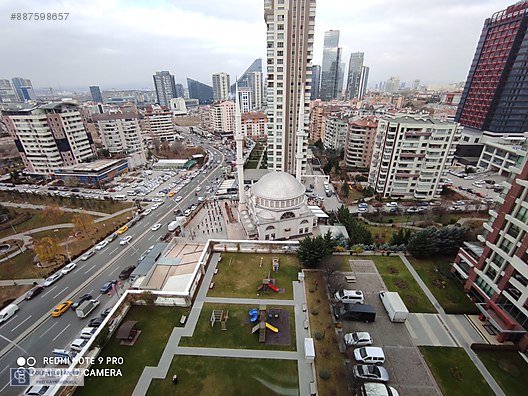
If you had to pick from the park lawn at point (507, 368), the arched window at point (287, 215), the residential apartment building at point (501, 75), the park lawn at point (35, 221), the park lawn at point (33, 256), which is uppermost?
the residential apartment building at point (501, 75)

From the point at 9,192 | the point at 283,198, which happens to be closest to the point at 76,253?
the point at 283,198

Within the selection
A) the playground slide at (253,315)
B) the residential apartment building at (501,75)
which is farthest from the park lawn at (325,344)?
the residential apartment building at (501,75)

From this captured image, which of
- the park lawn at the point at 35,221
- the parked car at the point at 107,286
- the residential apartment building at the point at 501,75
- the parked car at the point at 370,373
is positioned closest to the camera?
the parked car at the point at 370,373

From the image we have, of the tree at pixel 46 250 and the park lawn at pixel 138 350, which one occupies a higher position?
the park lawn at pixel 138 350

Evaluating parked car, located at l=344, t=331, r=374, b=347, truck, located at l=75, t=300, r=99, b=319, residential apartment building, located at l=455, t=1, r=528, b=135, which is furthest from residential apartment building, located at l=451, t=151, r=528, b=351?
residential apartment building, located at l=455, t=1, r=528, b=135

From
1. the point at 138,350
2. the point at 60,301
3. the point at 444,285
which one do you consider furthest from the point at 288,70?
the point at 60,301

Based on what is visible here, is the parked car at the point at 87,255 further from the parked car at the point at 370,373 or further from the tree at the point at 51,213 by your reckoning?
the parked car at the point at 370,373
